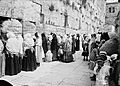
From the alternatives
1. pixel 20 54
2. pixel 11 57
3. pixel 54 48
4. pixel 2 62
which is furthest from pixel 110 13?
pixel 2 62

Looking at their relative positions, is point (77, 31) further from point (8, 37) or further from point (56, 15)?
point (8, 37)

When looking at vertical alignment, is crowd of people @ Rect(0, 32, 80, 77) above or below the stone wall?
below

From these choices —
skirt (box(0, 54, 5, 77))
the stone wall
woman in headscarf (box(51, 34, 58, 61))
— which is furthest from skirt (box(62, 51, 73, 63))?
the stone wall

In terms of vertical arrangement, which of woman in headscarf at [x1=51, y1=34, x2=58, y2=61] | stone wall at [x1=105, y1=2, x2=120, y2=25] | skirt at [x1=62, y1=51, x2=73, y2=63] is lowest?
skirt at [x1=62, y1=51, x2=73, y2=63]

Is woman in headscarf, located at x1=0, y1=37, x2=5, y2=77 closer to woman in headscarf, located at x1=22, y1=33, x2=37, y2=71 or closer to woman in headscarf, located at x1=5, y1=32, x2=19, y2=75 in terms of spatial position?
woman in headscarf, located at x1=5, y1=32, x2=19, y2=75

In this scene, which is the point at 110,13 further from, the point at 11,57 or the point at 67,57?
the point at 11,57

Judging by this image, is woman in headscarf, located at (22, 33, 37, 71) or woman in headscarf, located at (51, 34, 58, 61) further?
woman in headscarf, located at (51, 34, 58, 61)

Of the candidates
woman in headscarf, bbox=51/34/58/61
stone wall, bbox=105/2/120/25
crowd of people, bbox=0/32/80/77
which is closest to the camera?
crowd of people, bbox=0/32/80/77

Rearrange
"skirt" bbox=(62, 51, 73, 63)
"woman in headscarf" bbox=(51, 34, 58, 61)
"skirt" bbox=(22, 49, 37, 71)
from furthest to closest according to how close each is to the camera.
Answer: "woman in headscarf" bbox=(51, 34, 58, 61) → "skirt" bbox=(62, 51, 73, 63) → "skirt" bbox=(22, 49, 37, 71)

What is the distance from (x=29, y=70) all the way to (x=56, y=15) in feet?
19.5

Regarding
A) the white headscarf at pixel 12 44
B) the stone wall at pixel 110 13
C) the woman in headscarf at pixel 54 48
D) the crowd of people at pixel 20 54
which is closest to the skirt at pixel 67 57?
the crowd of people at pixel 20 54

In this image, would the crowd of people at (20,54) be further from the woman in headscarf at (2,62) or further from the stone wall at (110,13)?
the stone wall at (110,13)

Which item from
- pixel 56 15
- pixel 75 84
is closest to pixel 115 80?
pixel 75 84

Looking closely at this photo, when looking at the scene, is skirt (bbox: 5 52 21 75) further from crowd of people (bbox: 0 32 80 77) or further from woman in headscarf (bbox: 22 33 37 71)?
woman in headscarf (bbox: 22 33 37 71)
